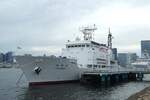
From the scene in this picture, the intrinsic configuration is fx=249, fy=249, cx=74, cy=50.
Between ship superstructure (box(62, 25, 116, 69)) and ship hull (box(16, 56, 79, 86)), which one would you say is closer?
ship hull (box(16, 56, 79, 86))

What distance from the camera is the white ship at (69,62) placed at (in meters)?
41.6

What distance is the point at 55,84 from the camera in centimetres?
4356

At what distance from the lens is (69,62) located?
1789 inches

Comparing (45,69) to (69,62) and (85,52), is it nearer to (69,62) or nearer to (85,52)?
(69,62)

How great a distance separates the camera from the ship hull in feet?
136

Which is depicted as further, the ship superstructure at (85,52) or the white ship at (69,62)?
the ship superstructure at (85,52)

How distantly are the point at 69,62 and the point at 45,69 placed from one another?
17.0 feet

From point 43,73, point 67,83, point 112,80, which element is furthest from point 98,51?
point 43,73

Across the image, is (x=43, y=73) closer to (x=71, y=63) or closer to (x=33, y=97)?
(x=71, y=63)

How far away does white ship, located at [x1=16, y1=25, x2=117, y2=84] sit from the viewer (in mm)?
41594

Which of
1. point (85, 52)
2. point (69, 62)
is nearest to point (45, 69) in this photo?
point (69, 62)

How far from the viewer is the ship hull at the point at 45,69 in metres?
41.5

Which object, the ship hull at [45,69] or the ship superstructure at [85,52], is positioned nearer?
the ship hull at [45,69]

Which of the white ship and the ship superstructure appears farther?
the ship superstructure
